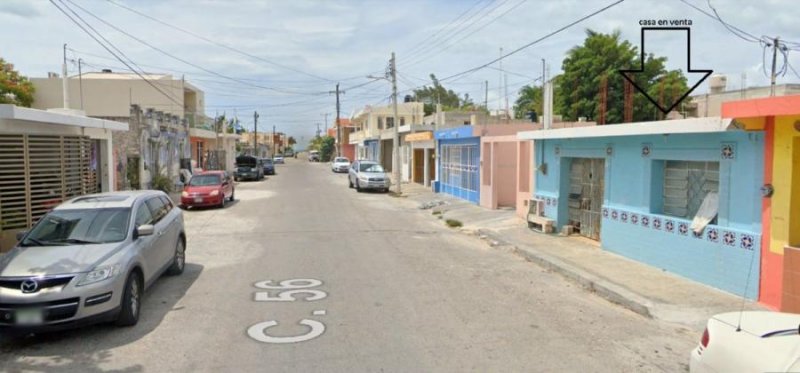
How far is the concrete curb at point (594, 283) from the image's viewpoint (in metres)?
8.34

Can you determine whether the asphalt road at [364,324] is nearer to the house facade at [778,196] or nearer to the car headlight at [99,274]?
the car headlight at [99,274]

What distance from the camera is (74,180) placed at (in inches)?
626

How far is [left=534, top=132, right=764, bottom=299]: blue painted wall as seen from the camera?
872cm

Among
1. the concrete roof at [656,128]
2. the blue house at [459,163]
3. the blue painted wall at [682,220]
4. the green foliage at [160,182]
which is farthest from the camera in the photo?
the green foliage at [160,182]

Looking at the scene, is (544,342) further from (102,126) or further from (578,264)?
(102,126)

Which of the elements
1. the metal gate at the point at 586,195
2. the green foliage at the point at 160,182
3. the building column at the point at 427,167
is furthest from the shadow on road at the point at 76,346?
the building column at the point at 427,167

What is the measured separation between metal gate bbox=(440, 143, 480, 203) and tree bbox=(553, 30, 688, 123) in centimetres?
1447

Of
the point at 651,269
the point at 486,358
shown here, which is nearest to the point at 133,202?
the point at 486,358

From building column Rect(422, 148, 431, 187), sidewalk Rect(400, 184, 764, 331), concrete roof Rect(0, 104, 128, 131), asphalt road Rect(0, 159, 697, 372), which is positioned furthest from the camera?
building column Rect(422, 148, 431, 187)

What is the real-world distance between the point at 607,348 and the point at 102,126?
1664 centimetres

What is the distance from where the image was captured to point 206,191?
23125 mm

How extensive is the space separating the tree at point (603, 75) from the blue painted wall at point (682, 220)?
25907 mm

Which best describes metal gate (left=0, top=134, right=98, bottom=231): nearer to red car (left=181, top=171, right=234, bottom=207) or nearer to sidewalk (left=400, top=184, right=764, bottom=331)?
red car (left=181, top=171, right=234, bottom=207)

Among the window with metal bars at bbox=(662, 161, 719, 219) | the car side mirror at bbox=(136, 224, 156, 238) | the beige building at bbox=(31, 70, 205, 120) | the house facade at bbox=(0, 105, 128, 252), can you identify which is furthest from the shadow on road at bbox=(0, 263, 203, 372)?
the beige building at bbox=(31, 70, 205, 120)
